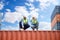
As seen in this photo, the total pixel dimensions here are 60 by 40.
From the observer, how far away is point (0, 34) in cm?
1016

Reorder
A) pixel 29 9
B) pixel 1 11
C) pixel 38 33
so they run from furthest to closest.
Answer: pixel 29 9
pixel 1 11
pixel 38 33

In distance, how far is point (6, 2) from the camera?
15078 millimetres

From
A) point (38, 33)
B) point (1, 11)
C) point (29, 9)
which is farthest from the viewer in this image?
point (29, 9)

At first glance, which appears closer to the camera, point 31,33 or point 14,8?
point 31,33

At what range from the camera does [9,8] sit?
15227 mm

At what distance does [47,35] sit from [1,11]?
6160 millimetres

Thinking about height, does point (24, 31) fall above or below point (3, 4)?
below

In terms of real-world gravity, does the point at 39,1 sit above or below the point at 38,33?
above

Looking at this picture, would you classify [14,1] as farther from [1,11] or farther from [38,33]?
[38,33]

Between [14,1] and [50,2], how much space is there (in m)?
3.22

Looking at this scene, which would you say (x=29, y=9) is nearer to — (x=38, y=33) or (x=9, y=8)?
(x=9, y=8)

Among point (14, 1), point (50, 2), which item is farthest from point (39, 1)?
point (14, 1)

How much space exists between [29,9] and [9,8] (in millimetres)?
1891

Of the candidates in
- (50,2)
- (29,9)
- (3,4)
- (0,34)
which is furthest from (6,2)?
(0,34)
